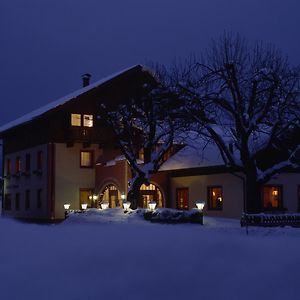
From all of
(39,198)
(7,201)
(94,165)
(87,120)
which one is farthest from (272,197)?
(7,201)

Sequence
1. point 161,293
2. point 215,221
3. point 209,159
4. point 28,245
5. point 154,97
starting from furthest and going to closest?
1. point 209,159
2. point 154,97
3. point 215,221
4. point 28,245
5. point 161,293

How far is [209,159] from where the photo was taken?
119 ft

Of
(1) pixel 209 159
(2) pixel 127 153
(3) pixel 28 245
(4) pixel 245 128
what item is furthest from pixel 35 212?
(3) pixel 28 245

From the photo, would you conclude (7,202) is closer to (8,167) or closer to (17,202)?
(17,202)

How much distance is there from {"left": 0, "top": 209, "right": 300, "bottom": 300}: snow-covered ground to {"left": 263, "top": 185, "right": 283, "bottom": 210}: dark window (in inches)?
833

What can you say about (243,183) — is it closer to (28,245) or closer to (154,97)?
(154,97)

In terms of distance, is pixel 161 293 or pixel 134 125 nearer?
pixel 161 293

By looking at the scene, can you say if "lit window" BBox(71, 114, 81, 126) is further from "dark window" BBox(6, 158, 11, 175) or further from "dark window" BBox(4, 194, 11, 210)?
"dark window" BBox(4, 194, 11, 210)

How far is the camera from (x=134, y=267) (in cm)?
1077

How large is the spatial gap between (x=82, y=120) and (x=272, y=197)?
14.1m

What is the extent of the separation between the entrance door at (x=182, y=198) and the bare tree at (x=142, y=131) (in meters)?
3.17

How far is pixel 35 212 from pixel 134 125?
391 inches

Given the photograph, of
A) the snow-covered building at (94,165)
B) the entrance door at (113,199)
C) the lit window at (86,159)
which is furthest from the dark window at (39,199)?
the entrance door at (113,199)

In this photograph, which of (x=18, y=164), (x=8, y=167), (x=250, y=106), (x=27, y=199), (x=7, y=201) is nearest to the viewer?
(x=250, y=106)
